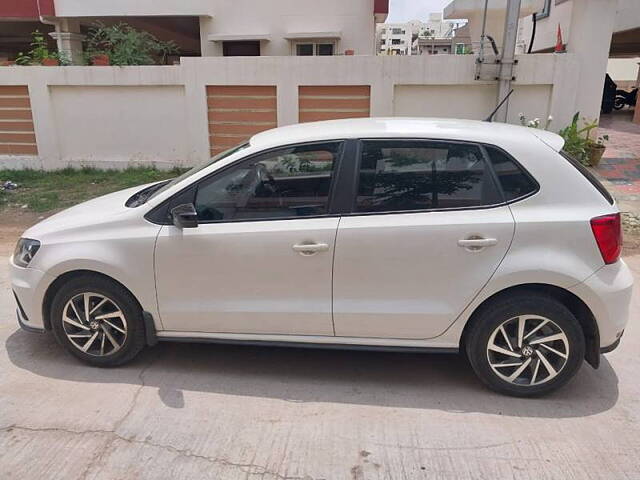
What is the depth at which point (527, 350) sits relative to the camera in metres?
3.00

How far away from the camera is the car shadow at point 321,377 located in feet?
10.2

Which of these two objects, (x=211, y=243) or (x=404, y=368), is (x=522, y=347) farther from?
(x=211, y=243)

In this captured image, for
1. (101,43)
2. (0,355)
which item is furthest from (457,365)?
(101,43)

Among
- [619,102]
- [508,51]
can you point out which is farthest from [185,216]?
[619,102]

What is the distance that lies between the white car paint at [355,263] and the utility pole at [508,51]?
19.2 feet

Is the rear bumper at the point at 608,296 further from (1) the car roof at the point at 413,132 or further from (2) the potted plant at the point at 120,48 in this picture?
(2) the potted plant at the point at 120,48

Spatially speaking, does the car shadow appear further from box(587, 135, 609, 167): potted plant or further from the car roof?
box(587, 135, 609, 167): potted plant

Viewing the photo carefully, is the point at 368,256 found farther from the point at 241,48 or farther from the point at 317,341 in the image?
the point at 241,48

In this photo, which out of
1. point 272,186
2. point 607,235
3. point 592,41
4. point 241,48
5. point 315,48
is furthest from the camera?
point 241,48

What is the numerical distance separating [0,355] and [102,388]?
1026 millimetres

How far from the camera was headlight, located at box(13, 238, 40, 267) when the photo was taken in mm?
3396

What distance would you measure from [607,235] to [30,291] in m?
3.63

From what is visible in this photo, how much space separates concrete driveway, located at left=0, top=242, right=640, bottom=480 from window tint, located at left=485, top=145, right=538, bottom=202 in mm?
1265

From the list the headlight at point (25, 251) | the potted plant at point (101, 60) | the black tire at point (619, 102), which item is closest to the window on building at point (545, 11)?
the black tire at point (619, 102)
